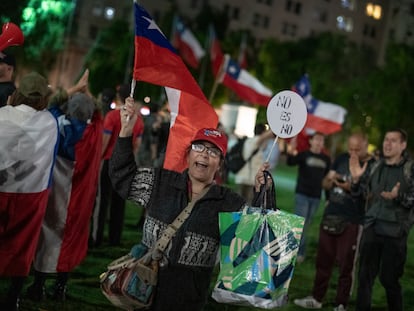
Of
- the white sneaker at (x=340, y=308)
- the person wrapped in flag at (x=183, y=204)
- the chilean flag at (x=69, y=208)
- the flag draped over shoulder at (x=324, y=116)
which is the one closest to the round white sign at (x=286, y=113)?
the person wrapped in flag at (x=183, y=204)

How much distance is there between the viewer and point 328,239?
7.92 m

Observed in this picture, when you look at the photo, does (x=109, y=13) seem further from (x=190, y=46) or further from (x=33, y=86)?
(x=33, y=86)

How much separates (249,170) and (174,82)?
20.0ft

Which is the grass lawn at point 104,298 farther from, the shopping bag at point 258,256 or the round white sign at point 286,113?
the round white sign at point 286,113

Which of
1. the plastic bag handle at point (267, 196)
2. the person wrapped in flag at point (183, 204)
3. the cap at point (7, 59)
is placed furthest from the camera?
the cap at point (7, 59)

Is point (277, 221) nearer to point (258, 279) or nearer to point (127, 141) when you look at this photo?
point (258, 279)

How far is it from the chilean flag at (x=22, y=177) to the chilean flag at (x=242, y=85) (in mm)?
11222

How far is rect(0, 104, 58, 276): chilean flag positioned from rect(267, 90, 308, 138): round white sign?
2.01m

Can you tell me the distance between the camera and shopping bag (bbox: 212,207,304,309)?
12.0ft

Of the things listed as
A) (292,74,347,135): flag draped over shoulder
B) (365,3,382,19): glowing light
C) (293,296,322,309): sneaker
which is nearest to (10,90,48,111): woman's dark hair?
(293,296,322,309): sneaker

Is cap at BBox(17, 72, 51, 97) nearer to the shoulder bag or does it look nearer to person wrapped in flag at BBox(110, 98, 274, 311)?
person wrapped in flag at BBox(110, 98, 274, 311)

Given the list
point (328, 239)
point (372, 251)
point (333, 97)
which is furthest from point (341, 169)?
point (333, 97)

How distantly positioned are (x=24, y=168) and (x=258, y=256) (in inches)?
94.2

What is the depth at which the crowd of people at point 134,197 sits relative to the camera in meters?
3.96
